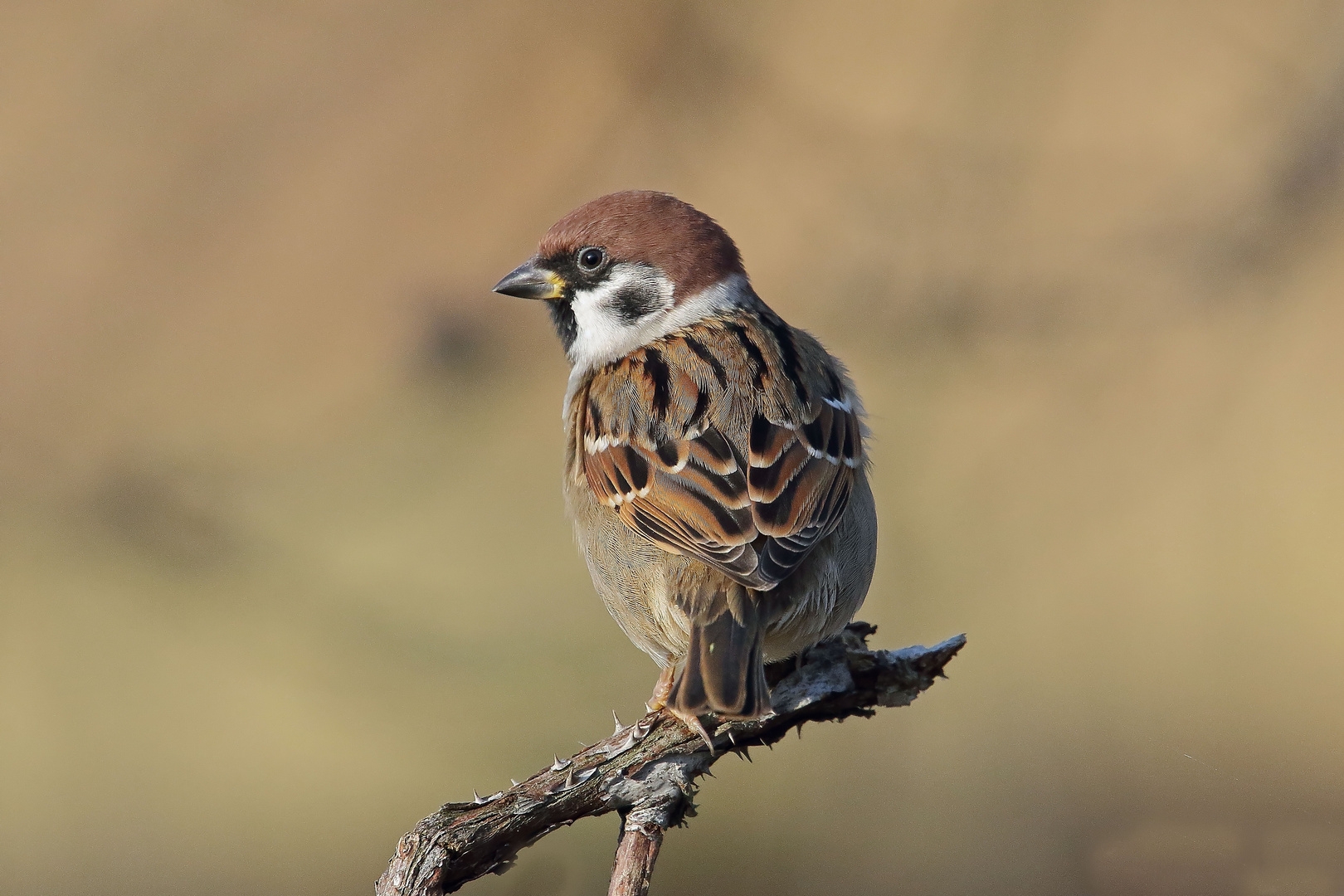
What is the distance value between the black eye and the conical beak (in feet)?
0.26

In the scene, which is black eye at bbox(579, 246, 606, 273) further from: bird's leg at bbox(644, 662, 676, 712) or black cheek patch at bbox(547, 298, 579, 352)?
bird's leg at bbox(644, 662, 676, 712)

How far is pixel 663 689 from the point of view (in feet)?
8.59

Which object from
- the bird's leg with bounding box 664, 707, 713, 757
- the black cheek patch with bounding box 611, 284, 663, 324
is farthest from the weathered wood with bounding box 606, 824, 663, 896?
the black cheek patch with bounding box 611, 284, 663, 324

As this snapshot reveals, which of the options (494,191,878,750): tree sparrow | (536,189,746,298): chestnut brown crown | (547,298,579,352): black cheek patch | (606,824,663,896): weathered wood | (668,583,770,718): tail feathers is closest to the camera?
(606,824,663,896): weathered wood

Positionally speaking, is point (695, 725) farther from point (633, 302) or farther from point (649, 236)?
point (649, 236)

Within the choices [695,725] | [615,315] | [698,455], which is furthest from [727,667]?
[615,315]

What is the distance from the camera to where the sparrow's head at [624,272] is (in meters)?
3.08

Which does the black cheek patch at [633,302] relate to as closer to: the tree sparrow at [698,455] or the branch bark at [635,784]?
the tree sparrow at [698,455]

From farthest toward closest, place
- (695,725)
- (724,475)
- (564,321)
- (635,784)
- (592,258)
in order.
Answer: (564,321)
(592,258)
(724,475)
(695,725)
(635,784)

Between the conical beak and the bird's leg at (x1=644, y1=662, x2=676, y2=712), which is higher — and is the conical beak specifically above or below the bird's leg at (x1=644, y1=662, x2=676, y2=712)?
above

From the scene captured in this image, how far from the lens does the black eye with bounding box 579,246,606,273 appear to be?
309cm

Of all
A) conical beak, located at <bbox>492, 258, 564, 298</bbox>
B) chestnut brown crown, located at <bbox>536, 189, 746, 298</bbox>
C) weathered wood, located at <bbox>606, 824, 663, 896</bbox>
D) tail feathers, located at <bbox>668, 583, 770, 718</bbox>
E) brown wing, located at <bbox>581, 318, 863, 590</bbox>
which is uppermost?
chestnut brown crown, located at <bbox>536, 189, 746, 298</bbox>

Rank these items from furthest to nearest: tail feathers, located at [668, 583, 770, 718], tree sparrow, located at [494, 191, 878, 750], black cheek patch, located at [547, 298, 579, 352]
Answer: black cheek patch, located at [547, 298, 579, 352], tree sparrow, located at [494, 191, 878, 750], tail feathers, located at [668, 583, 770, 718]

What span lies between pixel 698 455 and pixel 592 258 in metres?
0.79
